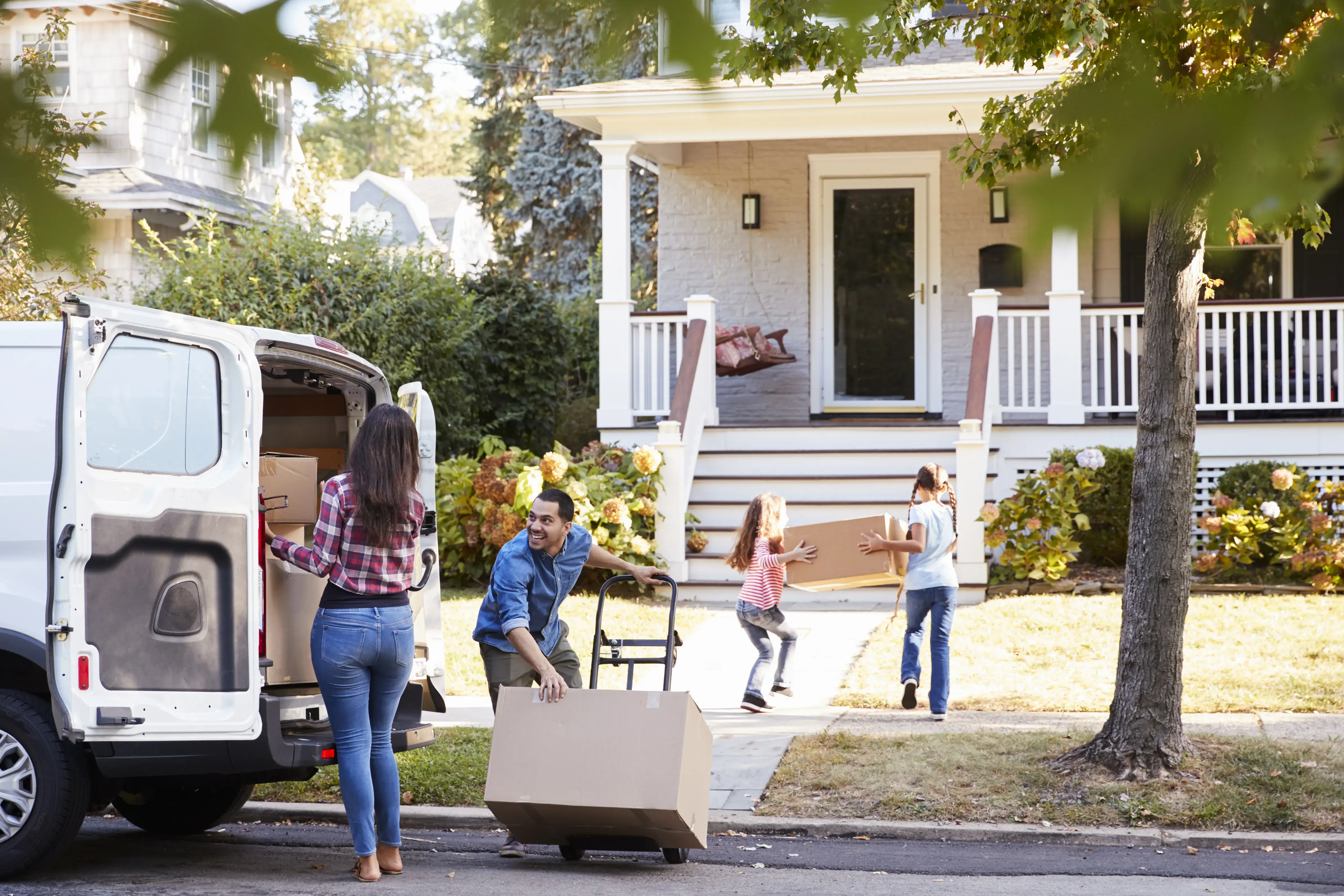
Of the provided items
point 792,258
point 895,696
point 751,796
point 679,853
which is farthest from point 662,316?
point 679,853

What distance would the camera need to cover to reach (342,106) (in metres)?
1.66

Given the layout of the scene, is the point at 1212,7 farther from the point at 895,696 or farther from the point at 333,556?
the point at 895,696

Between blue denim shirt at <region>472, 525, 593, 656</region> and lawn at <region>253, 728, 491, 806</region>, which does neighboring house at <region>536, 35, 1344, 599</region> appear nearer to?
lawn at <region>253, 728, 491, 806</region>

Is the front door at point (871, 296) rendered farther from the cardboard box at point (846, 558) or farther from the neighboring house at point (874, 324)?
the cardboard box at point (846, 558)

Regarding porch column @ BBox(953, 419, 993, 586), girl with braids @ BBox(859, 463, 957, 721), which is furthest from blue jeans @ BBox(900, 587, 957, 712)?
porch column @ BBox(953, 419, 993, 586)

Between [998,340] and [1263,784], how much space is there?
7.31 meters

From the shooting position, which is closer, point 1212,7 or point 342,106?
point 342,106

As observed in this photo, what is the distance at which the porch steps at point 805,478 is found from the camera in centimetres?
1209

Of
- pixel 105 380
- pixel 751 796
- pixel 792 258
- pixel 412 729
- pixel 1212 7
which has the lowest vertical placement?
pixel 751 796

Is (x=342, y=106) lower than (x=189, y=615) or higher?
higher

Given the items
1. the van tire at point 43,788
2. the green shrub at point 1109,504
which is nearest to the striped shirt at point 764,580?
the van tire at point 43,788

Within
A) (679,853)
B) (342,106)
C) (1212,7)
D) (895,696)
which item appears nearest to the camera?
(342,106)

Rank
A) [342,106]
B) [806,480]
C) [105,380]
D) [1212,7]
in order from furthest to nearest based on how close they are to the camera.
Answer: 1. [806,480]
2. [105,380]
3. [1212,7]
4. [342,106]

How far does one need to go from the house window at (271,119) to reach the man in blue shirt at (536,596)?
3859 millimetres
